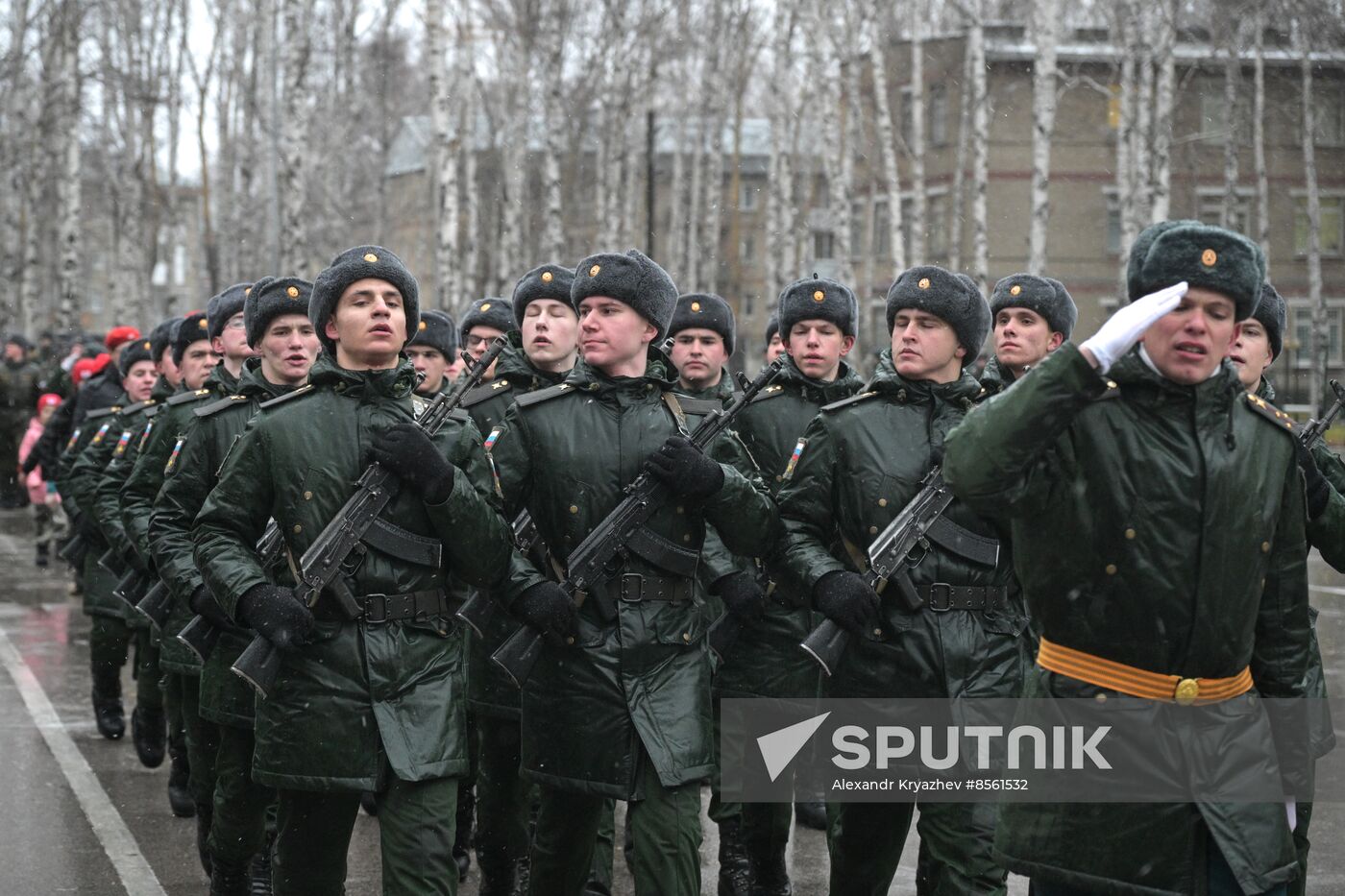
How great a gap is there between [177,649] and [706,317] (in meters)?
3.14

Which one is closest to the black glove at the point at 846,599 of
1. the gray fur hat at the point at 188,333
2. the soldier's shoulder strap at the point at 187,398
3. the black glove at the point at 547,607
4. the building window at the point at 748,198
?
the black glove at the point at 547,607

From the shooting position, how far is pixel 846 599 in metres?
5.47

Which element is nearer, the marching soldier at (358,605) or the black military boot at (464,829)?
the marching soldier at (358,605)

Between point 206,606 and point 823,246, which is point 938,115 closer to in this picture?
point 823,246

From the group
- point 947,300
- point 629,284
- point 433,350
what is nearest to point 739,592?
point 629,284

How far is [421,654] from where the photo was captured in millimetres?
5316

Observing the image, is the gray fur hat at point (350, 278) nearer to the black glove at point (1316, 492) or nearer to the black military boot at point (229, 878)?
the black military boot at point (229, 878)

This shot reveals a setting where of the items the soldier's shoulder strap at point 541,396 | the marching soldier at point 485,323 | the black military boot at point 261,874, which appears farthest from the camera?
the marching soldier at point 485,323

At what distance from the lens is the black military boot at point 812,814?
8.34 m

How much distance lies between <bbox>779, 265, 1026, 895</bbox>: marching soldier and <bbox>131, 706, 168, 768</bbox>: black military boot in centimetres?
467

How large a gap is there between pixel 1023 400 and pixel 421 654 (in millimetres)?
2154

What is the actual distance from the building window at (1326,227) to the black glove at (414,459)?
4557 centimetres

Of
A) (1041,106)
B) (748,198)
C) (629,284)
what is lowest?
(629,284)

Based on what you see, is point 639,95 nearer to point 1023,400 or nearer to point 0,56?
point 0,56
